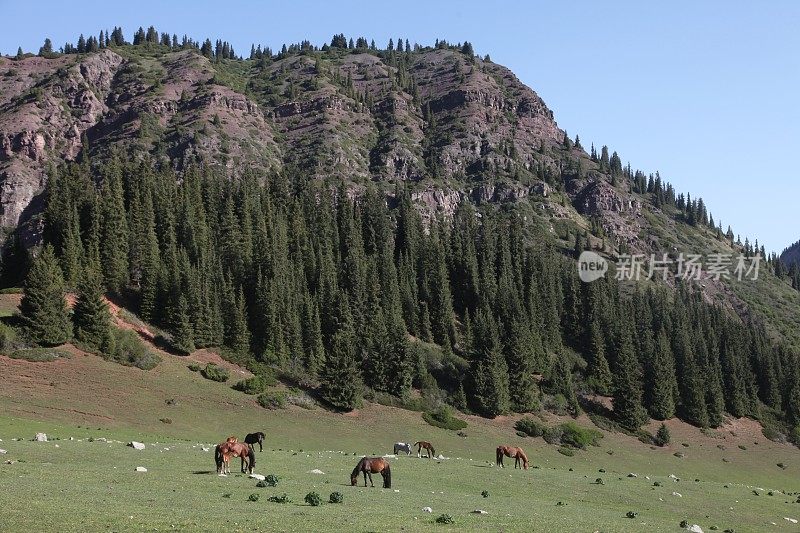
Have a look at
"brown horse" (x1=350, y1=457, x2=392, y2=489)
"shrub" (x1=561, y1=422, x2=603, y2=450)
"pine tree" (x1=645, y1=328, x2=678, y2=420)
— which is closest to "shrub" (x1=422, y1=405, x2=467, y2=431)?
"shrub" (x1=561, y1=422, x2=603, y2=450)

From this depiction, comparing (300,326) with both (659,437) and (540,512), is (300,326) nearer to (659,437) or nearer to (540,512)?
(659,437)

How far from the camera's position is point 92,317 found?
83562mm

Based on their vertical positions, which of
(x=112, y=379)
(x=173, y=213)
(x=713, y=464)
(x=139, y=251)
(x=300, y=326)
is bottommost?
(x=713, y=464)

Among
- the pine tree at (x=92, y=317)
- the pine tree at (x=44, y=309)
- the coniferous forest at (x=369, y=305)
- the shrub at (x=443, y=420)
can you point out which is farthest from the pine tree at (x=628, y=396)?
the pine tree at (x=44, y=309)

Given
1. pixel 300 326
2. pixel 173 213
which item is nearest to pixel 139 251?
pixel 173 213

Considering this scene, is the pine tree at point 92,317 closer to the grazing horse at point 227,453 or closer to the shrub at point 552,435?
the grazing horse at point 227,453

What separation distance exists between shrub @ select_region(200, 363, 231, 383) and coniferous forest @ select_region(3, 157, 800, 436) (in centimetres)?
653

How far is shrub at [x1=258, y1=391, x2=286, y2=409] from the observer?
83125mm

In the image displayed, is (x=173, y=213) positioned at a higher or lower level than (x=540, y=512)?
higher

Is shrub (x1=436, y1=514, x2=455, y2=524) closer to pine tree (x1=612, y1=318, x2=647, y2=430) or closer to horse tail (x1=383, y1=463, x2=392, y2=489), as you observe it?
horse tail (x1=383, y1=463, x2=392, y2=489)

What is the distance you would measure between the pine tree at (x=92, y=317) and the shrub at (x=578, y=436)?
63.8 m

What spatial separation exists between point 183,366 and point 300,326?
85.9ft

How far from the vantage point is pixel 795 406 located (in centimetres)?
14262

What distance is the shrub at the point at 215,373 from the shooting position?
86938 mm
